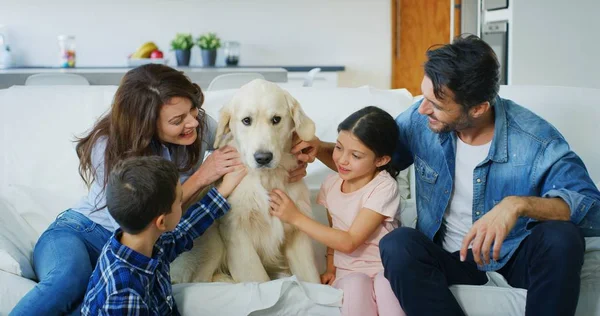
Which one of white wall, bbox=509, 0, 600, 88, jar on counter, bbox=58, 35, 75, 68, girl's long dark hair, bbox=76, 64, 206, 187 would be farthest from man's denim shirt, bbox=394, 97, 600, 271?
jar on counter, bbox=58, 35, 75, 68

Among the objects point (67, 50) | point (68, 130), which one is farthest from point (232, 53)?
point (68, 130)

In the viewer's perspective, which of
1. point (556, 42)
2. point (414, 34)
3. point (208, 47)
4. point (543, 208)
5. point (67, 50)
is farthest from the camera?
point (414, 34)

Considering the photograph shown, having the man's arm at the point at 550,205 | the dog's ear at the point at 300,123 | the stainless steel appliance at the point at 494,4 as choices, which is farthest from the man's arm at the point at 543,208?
the stainless steel appliance at the point at 494,4

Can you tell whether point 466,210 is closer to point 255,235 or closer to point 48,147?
point 255,235

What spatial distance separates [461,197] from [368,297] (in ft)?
1.47

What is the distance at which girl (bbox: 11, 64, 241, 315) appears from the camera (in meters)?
2.04

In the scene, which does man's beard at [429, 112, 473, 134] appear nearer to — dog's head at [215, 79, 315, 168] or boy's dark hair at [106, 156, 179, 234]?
dog's head at [215, 79, 315, 168]

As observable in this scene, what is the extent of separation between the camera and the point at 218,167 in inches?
84.3

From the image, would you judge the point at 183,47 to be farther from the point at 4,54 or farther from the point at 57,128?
the point at 57,128

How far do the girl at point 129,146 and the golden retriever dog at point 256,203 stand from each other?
10 cm

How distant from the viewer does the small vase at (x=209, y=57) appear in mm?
6309

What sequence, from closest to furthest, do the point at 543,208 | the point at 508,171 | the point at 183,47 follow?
the point at 543,208 < the point at 508,171 < the point at 183,47

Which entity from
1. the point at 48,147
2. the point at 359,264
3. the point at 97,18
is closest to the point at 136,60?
the point at 97,18

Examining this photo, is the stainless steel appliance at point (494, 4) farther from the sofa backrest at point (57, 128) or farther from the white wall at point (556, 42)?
the sofa backrest at point (57, 128)
